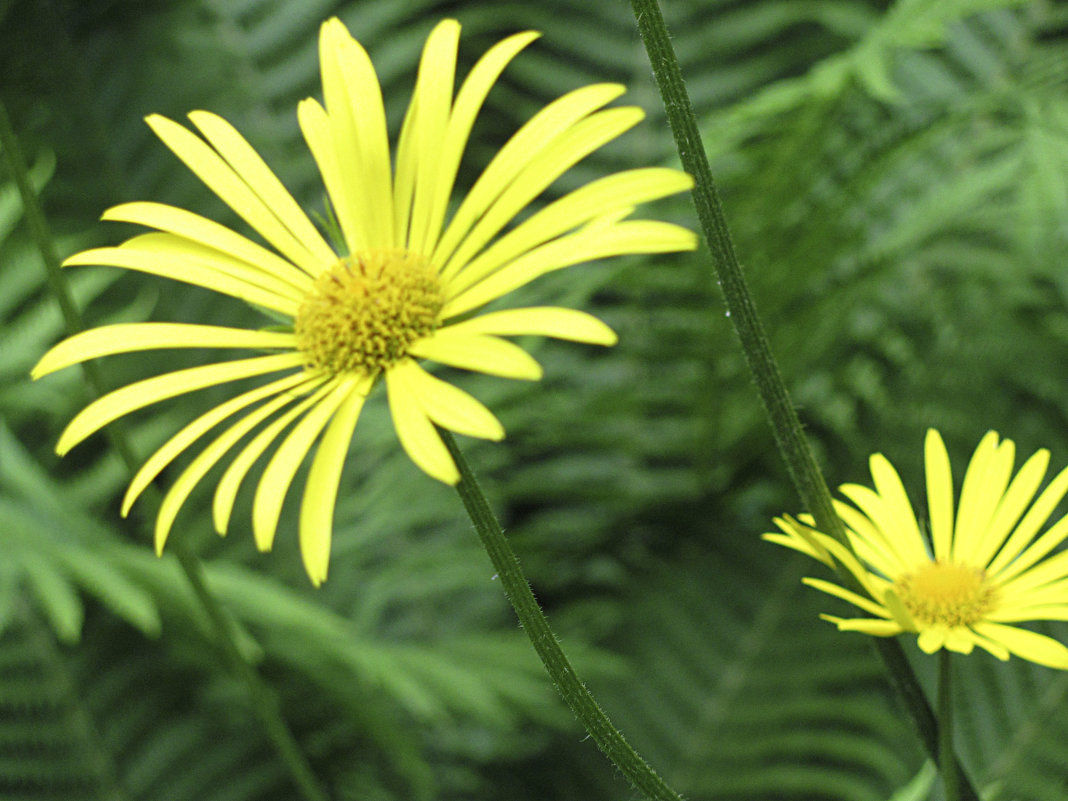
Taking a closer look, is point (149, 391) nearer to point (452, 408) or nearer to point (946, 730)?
point (452, 408)

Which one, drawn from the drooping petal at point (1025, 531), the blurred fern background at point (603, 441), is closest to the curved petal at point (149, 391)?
the drooping petal at point (1025, 531)

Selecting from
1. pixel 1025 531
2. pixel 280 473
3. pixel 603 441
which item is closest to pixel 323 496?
pixel 280 473

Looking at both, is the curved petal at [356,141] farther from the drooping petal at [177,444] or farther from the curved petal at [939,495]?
the curved petal at [939,495]

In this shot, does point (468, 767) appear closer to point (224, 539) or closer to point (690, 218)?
point (224, 539)

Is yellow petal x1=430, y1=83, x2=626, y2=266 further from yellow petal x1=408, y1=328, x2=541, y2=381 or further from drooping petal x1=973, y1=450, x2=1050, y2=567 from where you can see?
drooping petal x1=973, y1=450, x2=1050, y2=567

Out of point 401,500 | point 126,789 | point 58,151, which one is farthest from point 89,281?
point 126,789
